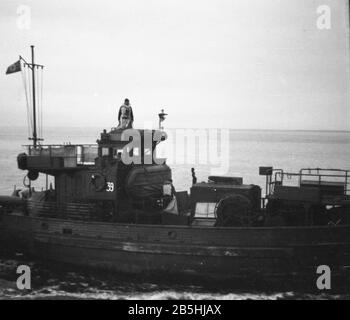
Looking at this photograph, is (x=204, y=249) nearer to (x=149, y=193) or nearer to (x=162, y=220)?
(x=162, y=220)

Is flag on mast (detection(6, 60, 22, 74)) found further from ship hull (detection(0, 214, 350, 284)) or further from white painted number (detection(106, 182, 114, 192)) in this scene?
ship hull (detection(0, 214, 350, 284))

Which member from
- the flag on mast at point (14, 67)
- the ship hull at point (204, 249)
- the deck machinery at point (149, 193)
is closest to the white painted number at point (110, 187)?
the deck machinery at point (149, 193)

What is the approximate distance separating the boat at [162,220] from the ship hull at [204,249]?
0.12ft

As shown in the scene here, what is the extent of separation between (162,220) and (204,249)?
2056 mm

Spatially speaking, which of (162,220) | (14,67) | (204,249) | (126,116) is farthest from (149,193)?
(14,67)

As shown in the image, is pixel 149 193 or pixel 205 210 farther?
pixel 149 193

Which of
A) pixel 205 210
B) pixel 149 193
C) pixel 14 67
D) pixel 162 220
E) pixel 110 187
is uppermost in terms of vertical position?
pixel 14 67

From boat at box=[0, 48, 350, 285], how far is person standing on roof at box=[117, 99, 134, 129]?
26 centimetres

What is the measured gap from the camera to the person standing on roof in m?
16.5

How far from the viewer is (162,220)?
51.7 ft

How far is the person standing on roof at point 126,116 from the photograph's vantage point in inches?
648
